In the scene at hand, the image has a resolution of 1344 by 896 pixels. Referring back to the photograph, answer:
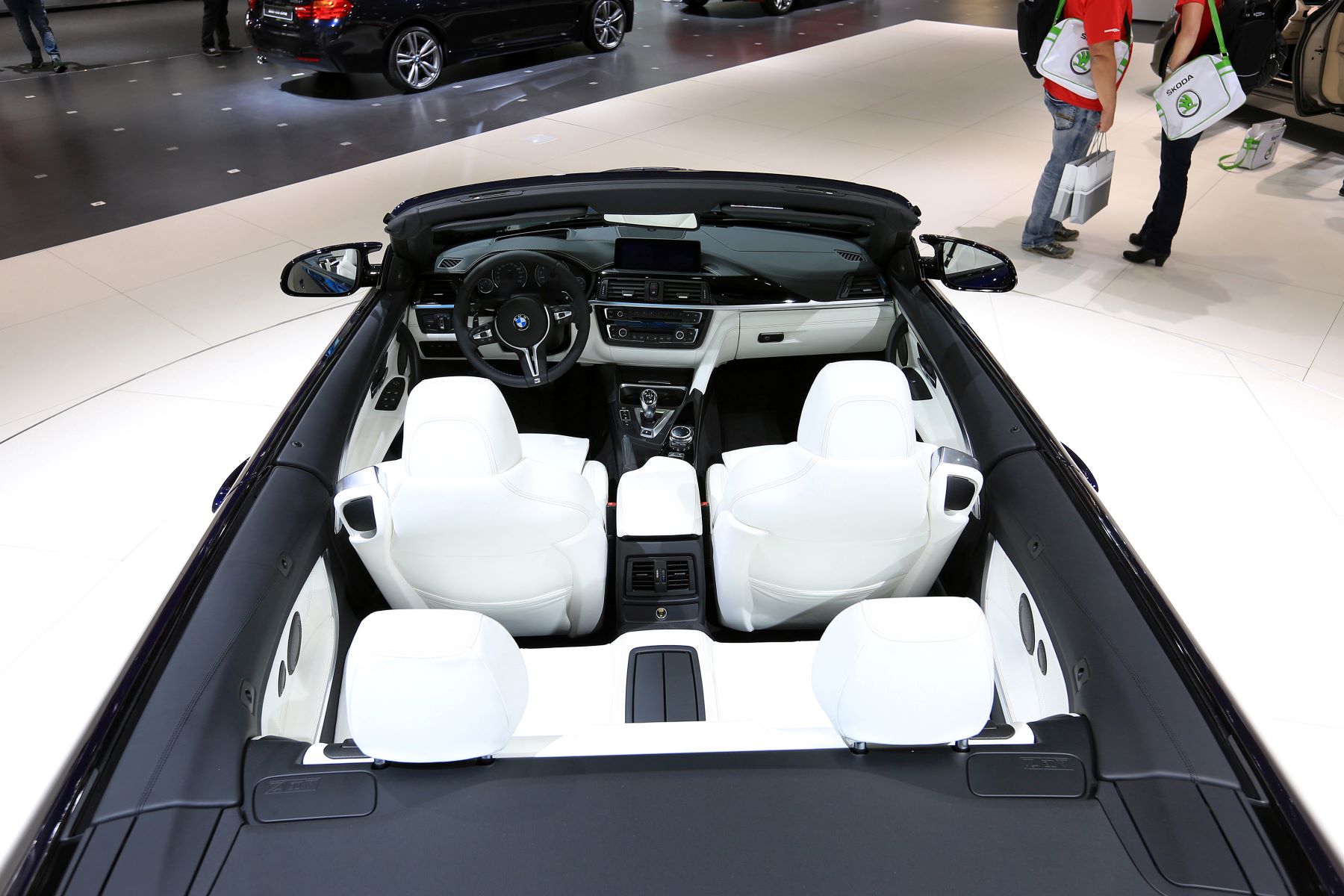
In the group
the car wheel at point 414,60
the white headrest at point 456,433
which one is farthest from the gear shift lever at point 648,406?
the car wheel at point 414,60

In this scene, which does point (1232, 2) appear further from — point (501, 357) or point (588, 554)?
point (588, 554)

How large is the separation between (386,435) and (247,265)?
9.78 feet

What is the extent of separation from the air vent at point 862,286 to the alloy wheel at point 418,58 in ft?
19.4

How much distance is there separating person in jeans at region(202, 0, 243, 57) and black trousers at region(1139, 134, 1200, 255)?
8.51m

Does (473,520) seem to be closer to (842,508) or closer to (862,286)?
(842,508)

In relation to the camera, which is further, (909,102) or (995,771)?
(909,102)

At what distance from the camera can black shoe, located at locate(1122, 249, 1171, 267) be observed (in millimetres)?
4617

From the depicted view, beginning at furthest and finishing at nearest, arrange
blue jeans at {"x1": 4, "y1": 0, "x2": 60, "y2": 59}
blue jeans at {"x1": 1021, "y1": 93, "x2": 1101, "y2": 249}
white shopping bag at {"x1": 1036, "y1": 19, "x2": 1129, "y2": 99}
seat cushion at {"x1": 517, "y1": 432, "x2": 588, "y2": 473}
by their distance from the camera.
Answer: blue jeans at {"x1": 4, "y1": 0, "x2": 60, "y2": 59}, blue jeans at {"x1": 1021, "y1": 93, "x2": 1101, "y2": 249}, white shopping bag at {"x1": 1036, "y1": 19, "x2": 1129, "y2": 99}, seat cushion at {"x1": 517, "y1": 432, "x2": 588, "y2": 473}

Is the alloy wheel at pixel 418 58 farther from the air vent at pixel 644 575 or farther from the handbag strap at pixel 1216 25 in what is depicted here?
the air vent at pixel 644 575

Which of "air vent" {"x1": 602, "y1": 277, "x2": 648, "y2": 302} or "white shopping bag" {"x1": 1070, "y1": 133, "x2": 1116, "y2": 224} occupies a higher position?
"air vent" {"x1": 602, "y1": 277, "x2": 648, "y2": 302}

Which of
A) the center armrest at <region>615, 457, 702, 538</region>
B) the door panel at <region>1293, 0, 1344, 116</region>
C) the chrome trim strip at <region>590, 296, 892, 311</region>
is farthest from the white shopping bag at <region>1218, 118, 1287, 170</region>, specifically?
the center armrest at <region>615, 457, 702, 538</region>

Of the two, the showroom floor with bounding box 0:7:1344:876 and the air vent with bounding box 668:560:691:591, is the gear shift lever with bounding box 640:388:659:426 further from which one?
the showroom floor with bounding box 0:7:1344:876

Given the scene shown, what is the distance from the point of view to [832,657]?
3.86ft

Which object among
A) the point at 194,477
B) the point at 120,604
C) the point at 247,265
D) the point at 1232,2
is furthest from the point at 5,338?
the point at 1232,2
